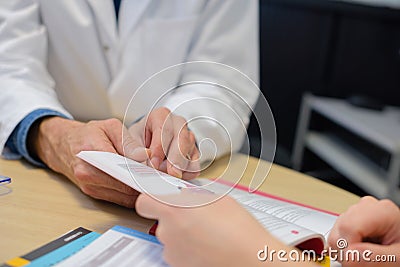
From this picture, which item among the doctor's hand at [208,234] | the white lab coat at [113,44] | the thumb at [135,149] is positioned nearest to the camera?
the doctor's hand at [208,234]

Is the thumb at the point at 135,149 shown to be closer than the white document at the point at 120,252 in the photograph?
No

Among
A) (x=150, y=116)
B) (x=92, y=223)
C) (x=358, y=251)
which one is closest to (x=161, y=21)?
(x=150, y=116)

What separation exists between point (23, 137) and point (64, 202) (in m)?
0.17

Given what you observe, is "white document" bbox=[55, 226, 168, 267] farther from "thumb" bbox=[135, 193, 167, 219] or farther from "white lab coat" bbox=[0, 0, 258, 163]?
"white lab coat" bbox=[0, 0, 258, 163]

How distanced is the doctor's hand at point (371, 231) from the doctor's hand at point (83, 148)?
24 cm

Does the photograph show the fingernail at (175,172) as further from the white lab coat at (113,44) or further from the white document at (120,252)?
the white lab coat at (113,44)

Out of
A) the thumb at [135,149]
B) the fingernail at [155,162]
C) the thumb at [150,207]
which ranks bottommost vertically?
the fingernail at [155,162]

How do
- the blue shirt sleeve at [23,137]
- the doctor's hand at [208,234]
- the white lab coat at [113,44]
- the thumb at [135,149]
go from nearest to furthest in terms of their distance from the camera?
1. the doctor's hand at [208,234]
2. the thumb at [135,149]
3. the blue shirt sleeve at [23,137]
4. the white lab coat at [113,44]

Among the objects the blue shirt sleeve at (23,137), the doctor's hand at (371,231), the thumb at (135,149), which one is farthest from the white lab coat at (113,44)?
the doctor's hand at (371,231)

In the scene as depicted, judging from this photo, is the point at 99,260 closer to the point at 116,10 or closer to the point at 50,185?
the point at 50,185

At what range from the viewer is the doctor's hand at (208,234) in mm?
416

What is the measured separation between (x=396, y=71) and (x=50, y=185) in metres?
2.28

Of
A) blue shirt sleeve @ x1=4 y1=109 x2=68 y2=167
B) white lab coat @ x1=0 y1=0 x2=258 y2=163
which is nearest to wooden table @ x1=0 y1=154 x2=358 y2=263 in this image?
blue shirt sleeve @ x1=4 y1=109 x2=68 y2=167

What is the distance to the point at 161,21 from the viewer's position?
3.16 feet
